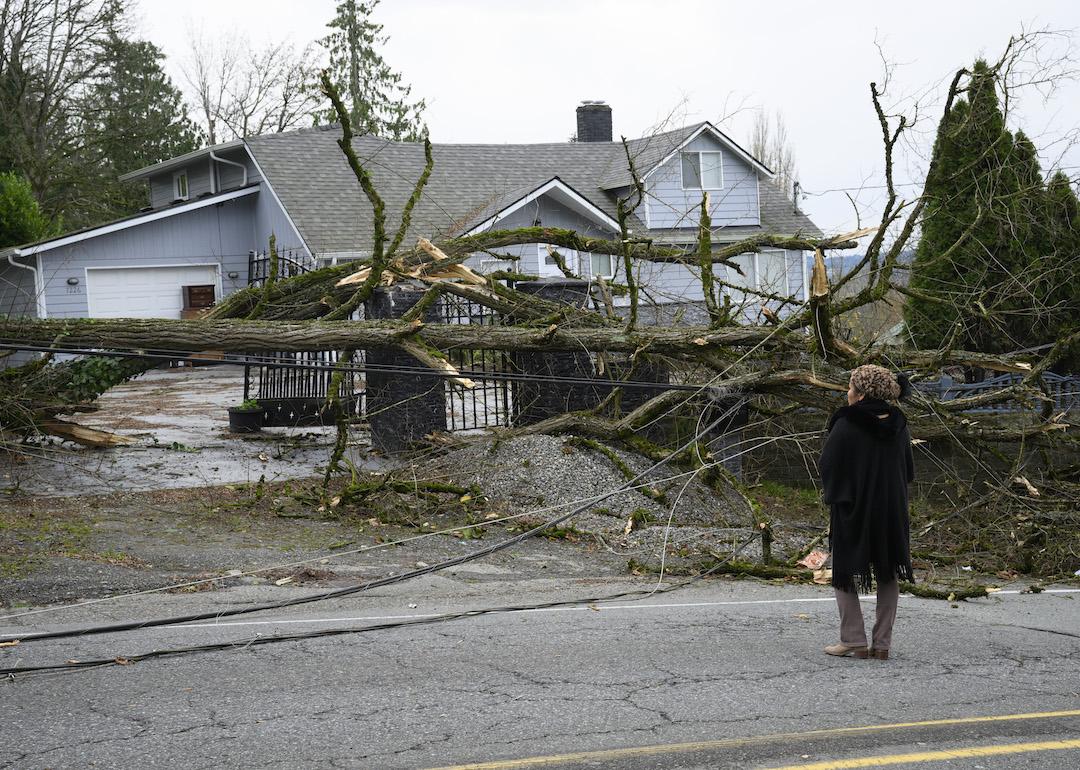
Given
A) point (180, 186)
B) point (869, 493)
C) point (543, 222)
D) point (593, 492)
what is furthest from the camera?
point (180, 186)

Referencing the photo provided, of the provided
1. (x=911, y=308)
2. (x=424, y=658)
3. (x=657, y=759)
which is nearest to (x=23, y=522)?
(x=424, y=658)

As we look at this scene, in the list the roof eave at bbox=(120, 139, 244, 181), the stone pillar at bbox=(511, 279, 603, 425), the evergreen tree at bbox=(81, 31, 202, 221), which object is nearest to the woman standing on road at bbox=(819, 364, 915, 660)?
the stone pillar at bbox=(511, 279, 603, 425)

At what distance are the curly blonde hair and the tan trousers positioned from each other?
1016 mm

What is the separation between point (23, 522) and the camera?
9.81 m

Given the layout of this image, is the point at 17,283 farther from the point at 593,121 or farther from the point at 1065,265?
the point at 1065,265

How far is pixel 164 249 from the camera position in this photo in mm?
27391

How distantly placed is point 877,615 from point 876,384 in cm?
127

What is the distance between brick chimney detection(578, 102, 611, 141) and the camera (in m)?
35.2

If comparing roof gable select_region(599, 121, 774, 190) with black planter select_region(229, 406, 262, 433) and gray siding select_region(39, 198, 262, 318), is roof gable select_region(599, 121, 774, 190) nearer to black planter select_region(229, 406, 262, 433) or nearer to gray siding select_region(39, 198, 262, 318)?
gray siding select_region(39, 198, 262, 318)

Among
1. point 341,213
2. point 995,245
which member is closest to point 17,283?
point 341,213

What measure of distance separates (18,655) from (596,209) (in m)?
20.8

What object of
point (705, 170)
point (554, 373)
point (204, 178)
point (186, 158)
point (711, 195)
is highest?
point (186, 158)

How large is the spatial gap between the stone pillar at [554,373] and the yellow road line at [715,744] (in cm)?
919

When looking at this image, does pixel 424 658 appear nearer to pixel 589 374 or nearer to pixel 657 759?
pixel 657 759
